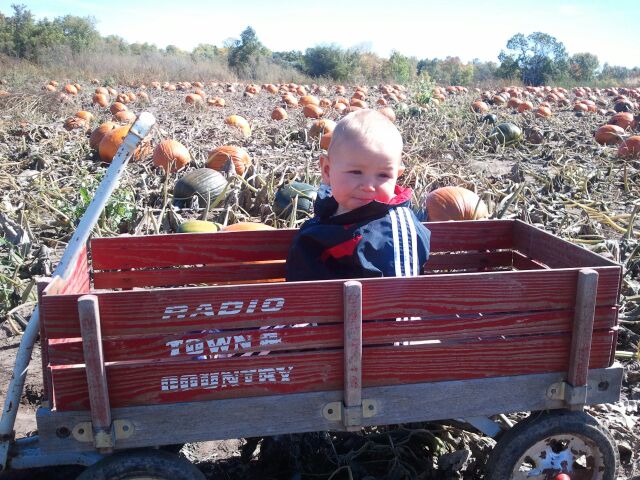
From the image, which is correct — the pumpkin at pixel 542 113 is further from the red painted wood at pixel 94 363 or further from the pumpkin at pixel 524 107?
the red painted wood at pixel 94 363

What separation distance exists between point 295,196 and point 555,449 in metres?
3.43

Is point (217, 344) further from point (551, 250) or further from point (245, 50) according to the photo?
point (245, 50)

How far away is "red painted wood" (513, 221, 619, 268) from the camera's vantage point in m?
2.76

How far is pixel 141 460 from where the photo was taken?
229cm

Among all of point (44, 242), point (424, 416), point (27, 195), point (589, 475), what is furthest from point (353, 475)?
point (27, 195)

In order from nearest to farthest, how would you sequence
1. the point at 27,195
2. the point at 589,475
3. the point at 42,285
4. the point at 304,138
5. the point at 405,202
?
the point at 42,285
the point at 589,475
the point at 405,202
the point at 27,195
the point at 304,138

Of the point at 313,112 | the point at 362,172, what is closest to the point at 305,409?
the point at 362,172

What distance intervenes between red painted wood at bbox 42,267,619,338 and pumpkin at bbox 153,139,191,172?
5384 mm

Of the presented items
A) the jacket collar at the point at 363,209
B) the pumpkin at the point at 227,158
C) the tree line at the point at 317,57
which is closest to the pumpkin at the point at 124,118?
the pumpkin at the point at 227,158

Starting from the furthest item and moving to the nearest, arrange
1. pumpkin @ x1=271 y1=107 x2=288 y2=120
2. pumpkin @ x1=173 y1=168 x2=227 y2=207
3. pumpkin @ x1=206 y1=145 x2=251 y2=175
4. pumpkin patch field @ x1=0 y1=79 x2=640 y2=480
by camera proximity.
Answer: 1. pumpkin @ x1=271 y1=107 x2=288 y2=120
2. pumpkin @ x1=206 y1=145 x2=251 y2=175
3. pumpkin @ x1=173 y1=168 x2=227 y2=207
4. pumpkin patch field @ x1=0 y1=79 x2=640 y2=480

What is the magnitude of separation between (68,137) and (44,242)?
177 inches

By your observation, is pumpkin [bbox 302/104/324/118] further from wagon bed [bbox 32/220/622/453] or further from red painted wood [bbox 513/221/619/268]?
wagon bed [bbox 32/220/622/453]

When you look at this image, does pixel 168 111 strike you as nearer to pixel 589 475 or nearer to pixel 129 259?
pixel 129 259

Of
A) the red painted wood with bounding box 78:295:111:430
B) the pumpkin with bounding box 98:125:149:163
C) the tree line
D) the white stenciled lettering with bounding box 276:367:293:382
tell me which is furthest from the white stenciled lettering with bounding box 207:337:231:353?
the tree line
